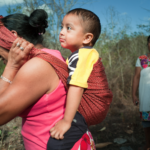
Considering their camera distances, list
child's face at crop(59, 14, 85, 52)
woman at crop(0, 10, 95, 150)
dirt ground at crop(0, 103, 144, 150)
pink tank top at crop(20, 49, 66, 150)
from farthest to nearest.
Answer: dirt ground at crop(0, 103, 144, 150) → child's face at crop(59, 14, 85, 52) → pink tank top at crop(20, 49, 66, 150) → woman at crop(0, 10, 95, 150)

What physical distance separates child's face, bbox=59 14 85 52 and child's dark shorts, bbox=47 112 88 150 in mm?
683

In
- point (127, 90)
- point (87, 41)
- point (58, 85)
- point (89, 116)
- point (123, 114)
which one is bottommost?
point (123, 114)

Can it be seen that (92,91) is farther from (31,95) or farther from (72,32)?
(72,32)

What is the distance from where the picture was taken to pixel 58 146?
1.05 metres

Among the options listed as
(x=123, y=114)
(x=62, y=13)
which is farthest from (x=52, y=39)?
(x=123, y=114)

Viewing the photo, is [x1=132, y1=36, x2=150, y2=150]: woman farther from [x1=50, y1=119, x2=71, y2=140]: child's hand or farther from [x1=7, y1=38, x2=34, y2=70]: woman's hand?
[x1=7, y1=38, x2=34, y2=70]: woman's hand

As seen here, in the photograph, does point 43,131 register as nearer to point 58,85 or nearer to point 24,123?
point 24,123

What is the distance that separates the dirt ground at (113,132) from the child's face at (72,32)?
2.36m

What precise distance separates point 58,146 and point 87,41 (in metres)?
0.99

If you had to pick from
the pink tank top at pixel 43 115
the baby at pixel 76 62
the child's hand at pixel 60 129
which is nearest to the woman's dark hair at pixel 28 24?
the baby at pixel 76 62

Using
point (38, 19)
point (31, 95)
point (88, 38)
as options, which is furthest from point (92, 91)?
point (38, 19)

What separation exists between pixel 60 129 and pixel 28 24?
1088 mm

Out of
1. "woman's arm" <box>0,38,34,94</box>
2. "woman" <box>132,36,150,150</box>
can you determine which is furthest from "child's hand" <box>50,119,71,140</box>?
"woman" <box>132,36,150,150</box>

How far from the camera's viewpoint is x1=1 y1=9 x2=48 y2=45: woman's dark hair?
1461 millimetres
